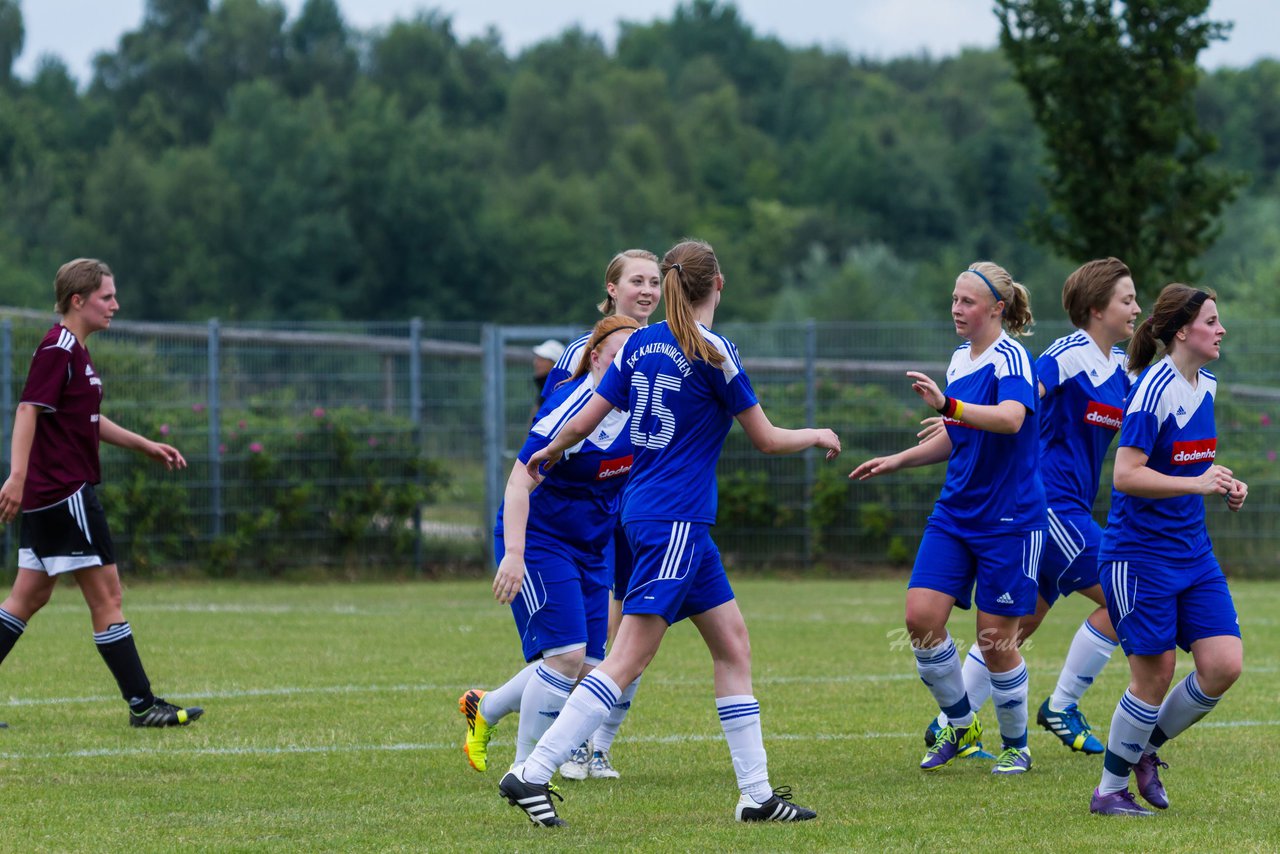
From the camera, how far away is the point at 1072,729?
25.0 ft

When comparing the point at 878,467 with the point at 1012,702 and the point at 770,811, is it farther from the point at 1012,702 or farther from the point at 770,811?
the point at 770,811

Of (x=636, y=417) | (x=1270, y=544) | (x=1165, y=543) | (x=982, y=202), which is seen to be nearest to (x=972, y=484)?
(x=1165, y=543)

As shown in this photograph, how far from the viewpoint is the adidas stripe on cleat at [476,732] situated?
6801 millimetres

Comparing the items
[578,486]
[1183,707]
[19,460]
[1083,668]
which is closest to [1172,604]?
[1183,707]

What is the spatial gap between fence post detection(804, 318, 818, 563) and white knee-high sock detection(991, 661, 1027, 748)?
10.8m

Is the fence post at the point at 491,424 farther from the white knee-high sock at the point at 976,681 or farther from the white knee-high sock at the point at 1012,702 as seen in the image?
the white knee-high sock at the point at 1012,702

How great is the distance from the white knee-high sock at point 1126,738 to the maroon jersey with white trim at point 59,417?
15.9ft

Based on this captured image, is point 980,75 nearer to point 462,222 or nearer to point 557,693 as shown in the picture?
point 462,222

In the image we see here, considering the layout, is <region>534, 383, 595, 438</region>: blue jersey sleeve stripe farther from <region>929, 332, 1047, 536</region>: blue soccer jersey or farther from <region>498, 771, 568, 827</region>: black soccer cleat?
<region>929, 332, 1047, 536</region>: blue soccer jersey

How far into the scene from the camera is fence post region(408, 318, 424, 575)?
18.1m

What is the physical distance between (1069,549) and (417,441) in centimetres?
1162

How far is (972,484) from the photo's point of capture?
22.6ft

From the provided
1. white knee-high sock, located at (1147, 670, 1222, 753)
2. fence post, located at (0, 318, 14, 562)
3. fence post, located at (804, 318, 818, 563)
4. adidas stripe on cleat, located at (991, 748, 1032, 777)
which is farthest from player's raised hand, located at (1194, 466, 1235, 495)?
fence post, located at (0, 318, 14, 562)

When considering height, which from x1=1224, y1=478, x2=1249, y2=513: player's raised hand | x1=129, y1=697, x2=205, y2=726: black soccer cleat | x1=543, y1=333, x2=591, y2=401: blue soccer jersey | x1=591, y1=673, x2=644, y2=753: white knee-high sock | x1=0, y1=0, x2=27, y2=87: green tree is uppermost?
x1=0, y1=0, x2=27, y2=87: green tree
